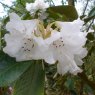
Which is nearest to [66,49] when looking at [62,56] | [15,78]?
[62,56]

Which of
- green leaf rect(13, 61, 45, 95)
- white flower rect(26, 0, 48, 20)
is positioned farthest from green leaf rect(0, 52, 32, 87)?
white flower rect(26, 0, 48, 20)

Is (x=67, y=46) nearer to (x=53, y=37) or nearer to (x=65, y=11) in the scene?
(x=53, y=37)

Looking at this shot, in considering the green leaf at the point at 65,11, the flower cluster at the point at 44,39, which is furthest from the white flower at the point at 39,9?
the flower cluster at the point at 44,39

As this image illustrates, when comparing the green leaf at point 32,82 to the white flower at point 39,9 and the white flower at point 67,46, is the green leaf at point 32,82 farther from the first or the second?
the white flower at point 39,9

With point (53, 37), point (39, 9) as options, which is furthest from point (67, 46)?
point (39, 9)

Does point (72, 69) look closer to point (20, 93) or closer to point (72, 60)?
point (72, 60)

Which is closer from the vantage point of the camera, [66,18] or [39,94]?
[39,94]
